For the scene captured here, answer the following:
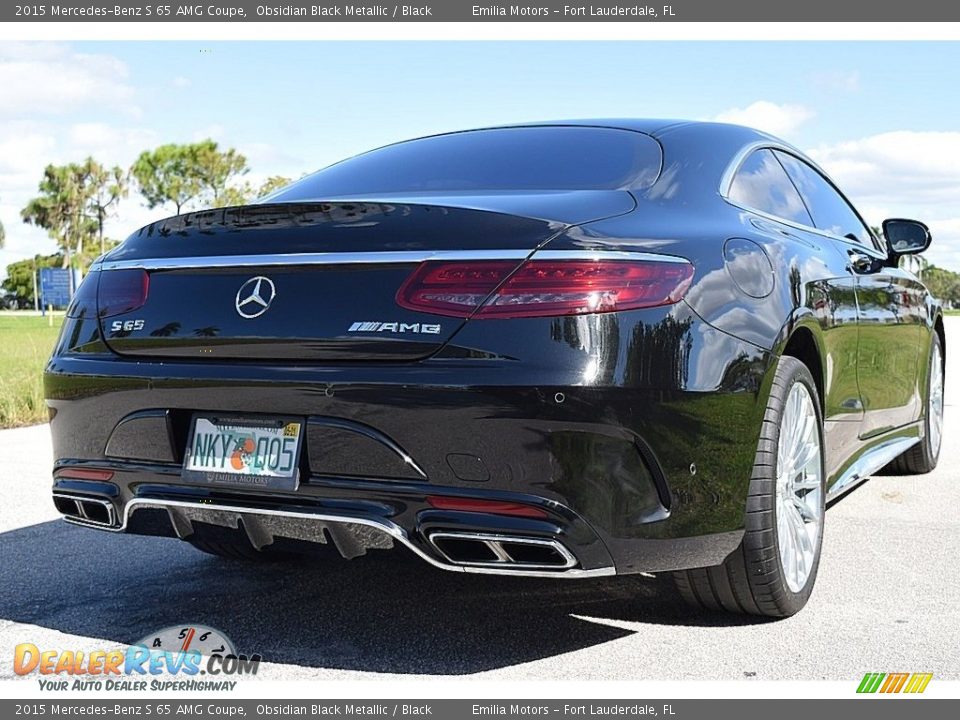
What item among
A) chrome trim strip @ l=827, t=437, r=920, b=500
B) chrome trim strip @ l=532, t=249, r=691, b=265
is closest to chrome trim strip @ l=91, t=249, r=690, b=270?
chrome trim strip @ l=532, t=249, r=691, b=265

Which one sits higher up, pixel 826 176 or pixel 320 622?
pixel 826 176

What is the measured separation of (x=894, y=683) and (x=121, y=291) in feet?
7.82

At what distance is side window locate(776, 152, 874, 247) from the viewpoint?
176 inches

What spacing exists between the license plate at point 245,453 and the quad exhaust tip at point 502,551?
1.41 ft

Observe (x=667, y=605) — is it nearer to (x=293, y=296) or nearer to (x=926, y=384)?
(x=293, y=296)

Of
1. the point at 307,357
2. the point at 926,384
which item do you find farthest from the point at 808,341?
the point at 926,384

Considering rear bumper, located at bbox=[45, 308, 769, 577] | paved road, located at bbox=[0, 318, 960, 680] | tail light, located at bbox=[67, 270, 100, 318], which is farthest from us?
tail light, located at bbox=[67, 270, 100, 318]

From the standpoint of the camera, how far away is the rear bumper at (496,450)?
104 inches

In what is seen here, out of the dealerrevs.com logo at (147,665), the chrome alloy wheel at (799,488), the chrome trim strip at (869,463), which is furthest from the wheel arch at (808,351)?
the dealerrevs.com logo at (147,665)

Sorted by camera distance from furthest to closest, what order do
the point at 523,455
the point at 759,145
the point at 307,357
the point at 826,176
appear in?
1. the point at 826,176
2. the point at 759,145
3. the point at 307,357
4. the point at 523,455

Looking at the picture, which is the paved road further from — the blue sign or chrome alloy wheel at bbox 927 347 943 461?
the blue sign

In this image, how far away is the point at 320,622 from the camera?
11.2ft

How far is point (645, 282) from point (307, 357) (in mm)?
873

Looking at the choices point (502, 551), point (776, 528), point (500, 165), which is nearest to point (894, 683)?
point (776, 528)
